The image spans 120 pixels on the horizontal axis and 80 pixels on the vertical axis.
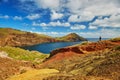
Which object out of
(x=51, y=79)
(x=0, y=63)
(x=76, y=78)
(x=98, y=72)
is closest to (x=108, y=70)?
(x=98, y=72)

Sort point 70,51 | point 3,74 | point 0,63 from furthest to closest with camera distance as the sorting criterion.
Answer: point 70,51
point 0,63
point 3,74

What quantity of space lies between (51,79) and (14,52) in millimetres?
61290

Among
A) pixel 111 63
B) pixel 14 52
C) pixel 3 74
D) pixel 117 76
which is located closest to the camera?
pixel 117 76

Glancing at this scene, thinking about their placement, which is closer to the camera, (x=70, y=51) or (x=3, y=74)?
(x=3, y=74)

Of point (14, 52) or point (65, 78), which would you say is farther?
point (14, 52)

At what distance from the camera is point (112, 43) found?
2137 inches

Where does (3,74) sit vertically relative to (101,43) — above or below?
below

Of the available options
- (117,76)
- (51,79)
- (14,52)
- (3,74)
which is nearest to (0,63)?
(3,74)

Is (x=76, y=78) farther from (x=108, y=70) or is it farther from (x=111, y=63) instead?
(x=111, y=63)

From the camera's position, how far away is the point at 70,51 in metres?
59.3

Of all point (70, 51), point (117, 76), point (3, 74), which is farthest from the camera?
point (70, 51)

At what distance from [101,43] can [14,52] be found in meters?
39.7

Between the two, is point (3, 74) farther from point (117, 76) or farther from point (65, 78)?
point (117, 76)

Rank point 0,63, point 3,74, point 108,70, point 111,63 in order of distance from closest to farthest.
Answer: point 108,70
point 111,63
point 3,74
point 0,63
